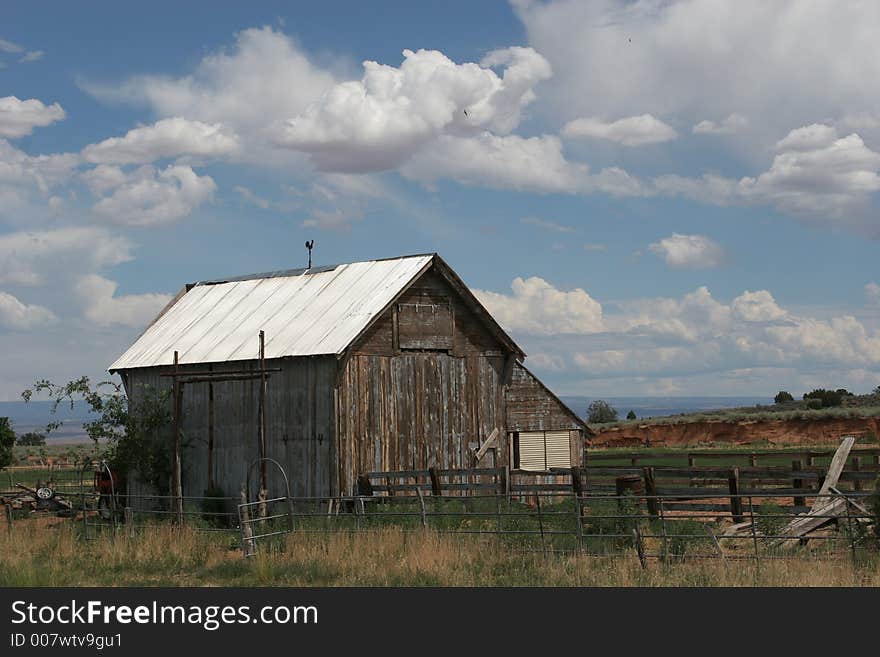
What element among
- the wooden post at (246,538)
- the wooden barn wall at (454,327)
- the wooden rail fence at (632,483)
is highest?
the wooden barn wall at (454,327)

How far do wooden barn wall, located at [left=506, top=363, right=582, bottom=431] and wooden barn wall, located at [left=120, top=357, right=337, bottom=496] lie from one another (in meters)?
5.99

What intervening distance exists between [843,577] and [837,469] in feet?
26.5

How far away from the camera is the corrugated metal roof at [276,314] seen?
27016 millimetres

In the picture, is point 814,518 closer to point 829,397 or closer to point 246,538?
point 246,538

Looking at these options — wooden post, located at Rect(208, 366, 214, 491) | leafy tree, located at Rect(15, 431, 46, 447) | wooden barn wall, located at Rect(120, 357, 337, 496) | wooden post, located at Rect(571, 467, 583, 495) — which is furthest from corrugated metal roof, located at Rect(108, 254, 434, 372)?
wooden post, located at Rect(571, 467, 583, 495)

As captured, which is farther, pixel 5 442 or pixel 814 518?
pixel 5 442

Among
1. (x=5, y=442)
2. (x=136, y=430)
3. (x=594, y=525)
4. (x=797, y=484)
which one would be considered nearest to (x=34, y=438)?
(x=5, y=442)

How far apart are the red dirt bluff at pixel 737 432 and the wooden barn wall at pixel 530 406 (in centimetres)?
4049

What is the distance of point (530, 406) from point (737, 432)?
49988 mm

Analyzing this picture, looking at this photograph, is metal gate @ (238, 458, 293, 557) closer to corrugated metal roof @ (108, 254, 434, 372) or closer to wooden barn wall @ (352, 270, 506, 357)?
corrugated metal roof @ (108, 254, 434, 372)

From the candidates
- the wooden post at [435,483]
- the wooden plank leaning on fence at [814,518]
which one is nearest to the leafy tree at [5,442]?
the wooden post at [435,483]

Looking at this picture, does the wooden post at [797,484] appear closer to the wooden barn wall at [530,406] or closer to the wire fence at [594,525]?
the wire fence at [594,525]

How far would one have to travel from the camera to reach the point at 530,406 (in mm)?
30969
